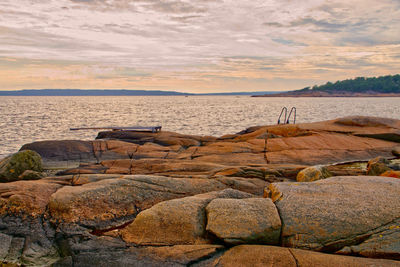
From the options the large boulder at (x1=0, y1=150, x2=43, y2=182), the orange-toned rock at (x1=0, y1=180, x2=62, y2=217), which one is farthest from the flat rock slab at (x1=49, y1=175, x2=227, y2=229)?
the large boulder at (x1=0, y1=150, x2=43, y2=182)

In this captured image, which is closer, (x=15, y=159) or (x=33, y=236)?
(x=33, y=236)

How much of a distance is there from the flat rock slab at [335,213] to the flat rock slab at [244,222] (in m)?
0.26

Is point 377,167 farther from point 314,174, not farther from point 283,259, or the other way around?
point 283,259

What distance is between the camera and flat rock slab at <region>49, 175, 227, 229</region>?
26.3 ft

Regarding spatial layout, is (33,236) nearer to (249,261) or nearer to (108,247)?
(108,247)

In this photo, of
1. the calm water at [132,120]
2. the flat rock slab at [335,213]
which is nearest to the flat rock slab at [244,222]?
the flat rock slab at [335,213]

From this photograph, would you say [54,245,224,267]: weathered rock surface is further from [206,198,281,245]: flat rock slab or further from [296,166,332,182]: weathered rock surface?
[296,166,332,182]: weathered rock surface

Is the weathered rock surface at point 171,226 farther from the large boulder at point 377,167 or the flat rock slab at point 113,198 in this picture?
the large boulder at point 377,167

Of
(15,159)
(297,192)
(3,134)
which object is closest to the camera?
(297,192)

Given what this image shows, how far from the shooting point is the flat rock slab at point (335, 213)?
257 inches

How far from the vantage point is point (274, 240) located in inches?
262

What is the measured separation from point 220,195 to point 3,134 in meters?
34.2

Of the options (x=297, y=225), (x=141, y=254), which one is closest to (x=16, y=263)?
(x=141, y=254)

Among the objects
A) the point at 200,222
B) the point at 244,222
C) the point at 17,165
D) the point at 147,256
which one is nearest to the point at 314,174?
the point at 244,222
